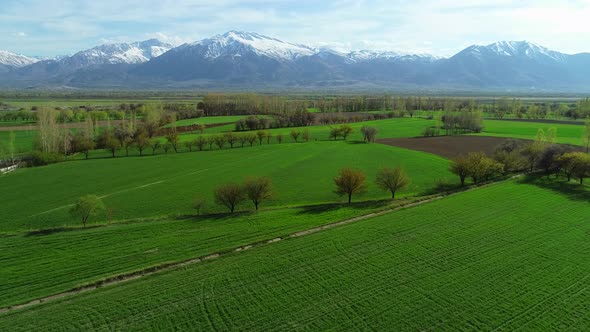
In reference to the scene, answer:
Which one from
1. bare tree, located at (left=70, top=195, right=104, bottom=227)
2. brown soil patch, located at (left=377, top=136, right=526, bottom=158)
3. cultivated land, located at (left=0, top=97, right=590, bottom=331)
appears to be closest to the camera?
cultivated land, located at (left=0, top=97, right=590, bottom=331)

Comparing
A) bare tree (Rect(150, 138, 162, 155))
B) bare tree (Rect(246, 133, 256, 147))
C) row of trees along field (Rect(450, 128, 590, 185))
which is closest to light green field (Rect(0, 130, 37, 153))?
bare tree (Rect(150, 138, 162, 155))

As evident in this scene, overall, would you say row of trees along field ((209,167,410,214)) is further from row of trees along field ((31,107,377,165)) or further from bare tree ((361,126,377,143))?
bare tree ((361,126,377,143))

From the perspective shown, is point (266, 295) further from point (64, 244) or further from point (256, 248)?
point (64, 244)

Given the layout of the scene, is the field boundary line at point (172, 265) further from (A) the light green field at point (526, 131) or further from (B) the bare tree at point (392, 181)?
(A) the light green field at point (526, 131)

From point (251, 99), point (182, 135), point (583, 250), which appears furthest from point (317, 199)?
point (251, 99)

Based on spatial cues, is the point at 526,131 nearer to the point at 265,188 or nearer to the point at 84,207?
the point at 265,188
